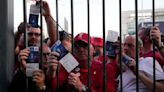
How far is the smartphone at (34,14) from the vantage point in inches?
67.9

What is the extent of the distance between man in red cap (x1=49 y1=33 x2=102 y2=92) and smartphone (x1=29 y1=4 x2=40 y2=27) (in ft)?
0.71

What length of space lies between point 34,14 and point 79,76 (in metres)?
0.49

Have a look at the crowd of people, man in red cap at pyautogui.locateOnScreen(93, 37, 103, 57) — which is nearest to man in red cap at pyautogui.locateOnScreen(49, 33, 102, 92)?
the crowd of people

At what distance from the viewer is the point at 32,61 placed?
1.74m

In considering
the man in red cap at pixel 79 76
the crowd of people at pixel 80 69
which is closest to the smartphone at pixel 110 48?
the crowd of people at pixel 80 69

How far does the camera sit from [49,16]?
6.44 feet

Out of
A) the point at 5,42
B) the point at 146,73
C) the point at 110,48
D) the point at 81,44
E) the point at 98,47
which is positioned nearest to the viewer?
the point at 5,42

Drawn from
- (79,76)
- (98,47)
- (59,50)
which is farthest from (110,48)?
(98,47)

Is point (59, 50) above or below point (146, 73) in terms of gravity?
above

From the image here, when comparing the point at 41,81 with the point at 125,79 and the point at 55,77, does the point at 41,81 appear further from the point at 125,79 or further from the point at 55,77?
the point at 125,79

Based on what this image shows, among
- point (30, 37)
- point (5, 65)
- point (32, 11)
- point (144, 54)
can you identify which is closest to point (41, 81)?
point (5, 65)

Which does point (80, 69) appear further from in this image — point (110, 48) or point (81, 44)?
point (110, 48)

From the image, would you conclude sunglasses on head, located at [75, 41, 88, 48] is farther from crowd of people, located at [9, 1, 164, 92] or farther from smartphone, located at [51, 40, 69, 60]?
smartphone, located at [51, 40, 69, 60]

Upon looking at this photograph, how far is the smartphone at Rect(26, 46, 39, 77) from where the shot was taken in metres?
1.74
